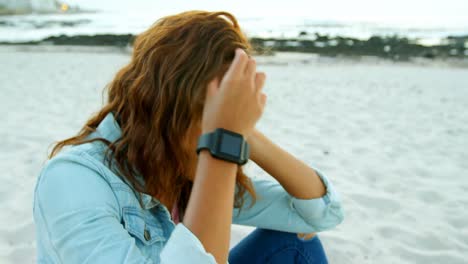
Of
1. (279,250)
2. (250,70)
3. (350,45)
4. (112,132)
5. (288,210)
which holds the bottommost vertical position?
(350,45)

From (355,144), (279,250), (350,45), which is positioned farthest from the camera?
(350,45)

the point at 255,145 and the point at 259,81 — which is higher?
the point at 259,81

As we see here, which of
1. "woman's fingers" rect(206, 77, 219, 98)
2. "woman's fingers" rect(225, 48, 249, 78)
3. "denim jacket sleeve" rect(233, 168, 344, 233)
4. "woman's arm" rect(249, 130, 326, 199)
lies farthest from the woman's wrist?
"woman's fingers" rect(225, 48, 249, 78)

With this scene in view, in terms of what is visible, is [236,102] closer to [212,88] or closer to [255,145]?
[212,88]

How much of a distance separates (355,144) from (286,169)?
3.11 metres

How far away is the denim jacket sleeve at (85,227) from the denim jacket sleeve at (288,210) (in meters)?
0.79

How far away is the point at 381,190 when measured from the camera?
11.6ft

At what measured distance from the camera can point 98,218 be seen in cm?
113

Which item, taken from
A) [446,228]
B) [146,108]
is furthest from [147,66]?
[446,228]

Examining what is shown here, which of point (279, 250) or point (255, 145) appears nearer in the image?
point (255, 145)

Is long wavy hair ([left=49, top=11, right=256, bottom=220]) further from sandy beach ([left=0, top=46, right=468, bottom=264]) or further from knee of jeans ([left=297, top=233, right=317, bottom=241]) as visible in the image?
sandy beach ([left=0, top=46, right=468, bottom=264])

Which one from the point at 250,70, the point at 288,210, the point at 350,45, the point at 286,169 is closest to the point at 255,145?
the point at 286,169

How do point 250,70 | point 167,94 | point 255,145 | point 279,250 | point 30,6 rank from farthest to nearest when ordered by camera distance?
point 30,6 < point 279,250 < point 255,145 < point 167,94 < point 250,70

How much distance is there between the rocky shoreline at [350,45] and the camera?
1359cm
